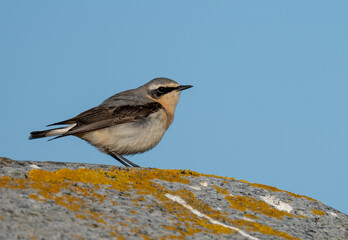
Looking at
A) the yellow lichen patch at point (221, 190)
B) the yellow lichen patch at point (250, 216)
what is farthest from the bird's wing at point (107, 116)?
the yellow lichen patch at point (250, 216)

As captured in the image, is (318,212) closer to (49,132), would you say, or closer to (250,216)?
(250,216)

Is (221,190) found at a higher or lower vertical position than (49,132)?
lower

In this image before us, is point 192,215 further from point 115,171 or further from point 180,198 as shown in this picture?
point 115,171

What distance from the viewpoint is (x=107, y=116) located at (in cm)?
998

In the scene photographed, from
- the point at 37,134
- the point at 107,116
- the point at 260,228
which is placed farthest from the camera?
the point at 107,116

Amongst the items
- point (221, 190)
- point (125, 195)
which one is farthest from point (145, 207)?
point (221, 190)

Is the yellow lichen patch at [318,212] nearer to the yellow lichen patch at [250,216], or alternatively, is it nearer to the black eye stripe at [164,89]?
the yellow lichen patch at [250,216]

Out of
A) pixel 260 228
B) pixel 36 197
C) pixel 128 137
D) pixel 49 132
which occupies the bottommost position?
pixel 36 197

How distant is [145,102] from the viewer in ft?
34.4

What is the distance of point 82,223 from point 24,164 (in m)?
2.13

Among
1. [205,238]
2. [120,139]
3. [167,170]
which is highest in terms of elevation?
[120,139]

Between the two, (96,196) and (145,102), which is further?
(145,102)

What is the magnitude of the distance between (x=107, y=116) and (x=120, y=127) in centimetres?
50

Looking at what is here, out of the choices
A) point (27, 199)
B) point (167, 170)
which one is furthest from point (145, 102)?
point (27, 199)
